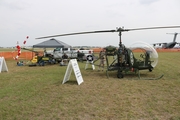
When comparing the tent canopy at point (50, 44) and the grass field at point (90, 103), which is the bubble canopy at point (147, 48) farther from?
the tent canopy at point (50, 44)

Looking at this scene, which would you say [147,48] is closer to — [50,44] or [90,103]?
[90,103]

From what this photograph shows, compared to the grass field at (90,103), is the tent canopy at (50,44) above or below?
above

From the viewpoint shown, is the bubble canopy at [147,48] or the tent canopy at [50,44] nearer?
the bubble canopy at [147,48]

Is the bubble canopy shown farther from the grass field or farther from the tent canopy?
the tent canopy

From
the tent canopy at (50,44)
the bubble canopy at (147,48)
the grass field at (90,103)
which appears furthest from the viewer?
the tent canopy at (50,44)

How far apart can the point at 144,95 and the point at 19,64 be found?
41.7ft

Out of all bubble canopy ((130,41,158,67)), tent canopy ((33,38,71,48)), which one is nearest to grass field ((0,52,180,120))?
bubble canopy ((130,41,158,67))

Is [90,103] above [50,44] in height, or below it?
below

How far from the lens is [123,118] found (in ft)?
12.8

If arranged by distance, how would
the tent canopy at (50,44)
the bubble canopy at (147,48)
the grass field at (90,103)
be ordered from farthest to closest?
the tent canopy at (50,44)
the bubble canopy at (147,48)
the grass field at (90,103)

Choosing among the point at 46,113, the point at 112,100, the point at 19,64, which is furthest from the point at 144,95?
the point at 19,64

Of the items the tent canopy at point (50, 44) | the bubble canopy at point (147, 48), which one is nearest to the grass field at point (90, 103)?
the bubble canopy at point (147, 48)

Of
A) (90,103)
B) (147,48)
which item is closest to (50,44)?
(147,48)

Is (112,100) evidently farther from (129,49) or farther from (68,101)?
(129,49)
